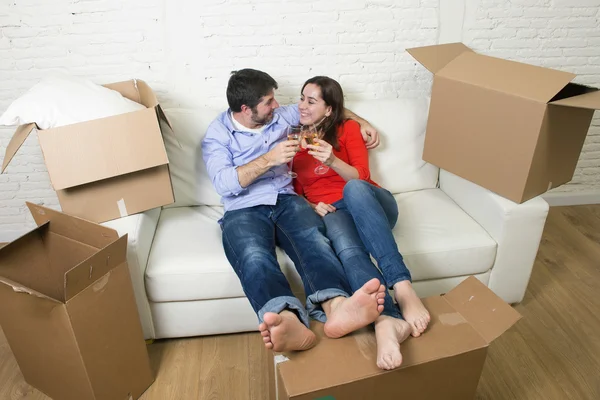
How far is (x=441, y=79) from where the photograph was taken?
204 cm

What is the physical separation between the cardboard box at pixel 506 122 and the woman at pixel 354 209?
0.36 m

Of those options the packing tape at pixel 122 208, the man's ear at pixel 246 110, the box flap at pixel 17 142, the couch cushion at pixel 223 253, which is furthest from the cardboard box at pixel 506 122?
the box flap at pixel 17 142

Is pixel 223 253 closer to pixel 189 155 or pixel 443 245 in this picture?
pixel 189 155

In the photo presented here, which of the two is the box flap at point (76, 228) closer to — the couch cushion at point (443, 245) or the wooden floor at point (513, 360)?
the wooden floor at point (513, 360)

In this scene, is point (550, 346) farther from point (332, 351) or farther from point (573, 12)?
point (573, 12)

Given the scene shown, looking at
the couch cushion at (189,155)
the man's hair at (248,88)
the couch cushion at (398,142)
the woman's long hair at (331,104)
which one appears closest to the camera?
the man's hair at (248,88)

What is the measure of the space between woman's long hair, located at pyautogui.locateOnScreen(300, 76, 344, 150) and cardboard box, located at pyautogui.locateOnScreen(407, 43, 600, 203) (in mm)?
389

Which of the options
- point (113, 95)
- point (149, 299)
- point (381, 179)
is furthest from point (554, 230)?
point (113, 95)

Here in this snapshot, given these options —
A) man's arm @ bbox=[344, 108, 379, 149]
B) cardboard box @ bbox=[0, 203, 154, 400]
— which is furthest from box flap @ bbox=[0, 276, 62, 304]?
man's arm @ bbox=[344, 108, 379, 149]

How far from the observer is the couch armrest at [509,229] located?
1937 millimetres

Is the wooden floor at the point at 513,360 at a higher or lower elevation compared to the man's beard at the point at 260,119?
lower

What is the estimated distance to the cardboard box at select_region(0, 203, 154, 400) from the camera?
1.46 m

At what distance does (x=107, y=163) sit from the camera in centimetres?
169

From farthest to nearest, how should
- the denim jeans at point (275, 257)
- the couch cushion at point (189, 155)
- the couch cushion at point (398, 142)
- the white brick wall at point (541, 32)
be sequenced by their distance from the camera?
the white brick wall at point (541, 32)
the couch cushion at point (398, 142)
the couch cushion at point (189, 155)
the denim jeans at point (275, 257)
